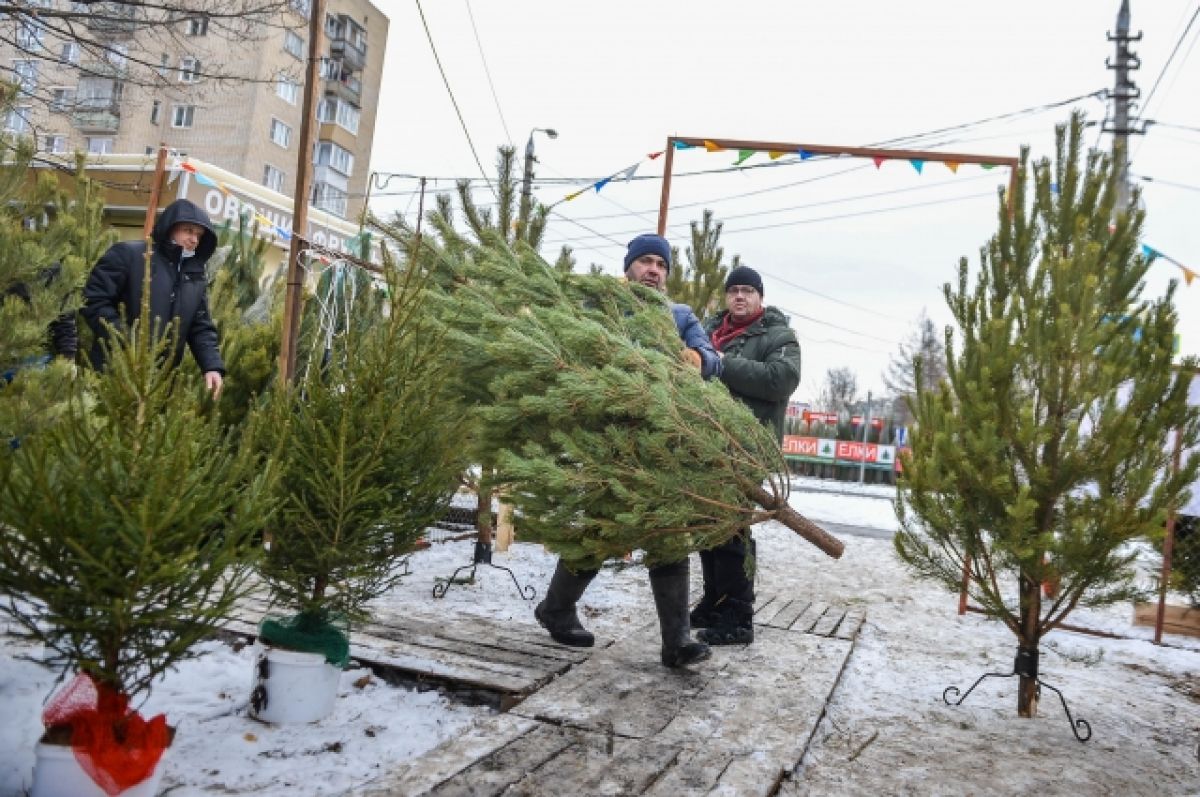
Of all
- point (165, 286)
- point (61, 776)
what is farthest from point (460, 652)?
point (165, 286)

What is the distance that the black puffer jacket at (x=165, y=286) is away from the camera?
3.97 meters

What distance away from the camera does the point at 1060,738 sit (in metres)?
3.42

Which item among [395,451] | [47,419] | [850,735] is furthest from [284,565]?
[850,735]

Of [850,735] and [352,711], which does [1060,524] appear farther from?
[352,711]

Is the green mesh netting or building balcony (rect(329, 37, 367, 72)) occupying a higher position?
building balcony (rect(329, 37, 367, 72))

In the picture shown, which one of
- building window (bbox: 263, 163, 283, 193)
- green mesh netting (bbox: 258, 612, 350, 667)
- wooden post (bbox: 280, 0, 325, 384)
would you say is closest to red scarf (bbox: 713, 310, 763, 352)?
wooden post (bbox: 280, 0, 325, 384)

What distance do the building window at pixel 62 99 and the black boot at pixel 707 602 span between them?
5.66 m

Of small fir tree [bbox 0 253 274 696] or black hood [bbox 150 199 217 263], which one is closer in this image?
small fir tree [bbox 0 253 274 696]

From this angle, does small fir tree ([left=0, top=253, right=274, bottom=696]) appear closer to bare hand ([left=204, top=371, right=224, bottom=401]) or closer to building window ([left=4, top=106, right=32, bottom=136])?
building window ([left=4, top=106, right=32, bottom=136])

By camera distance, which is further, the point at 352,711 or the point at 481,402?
the point at 481,402

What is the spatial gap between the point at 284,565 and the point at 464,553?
3.44 meters

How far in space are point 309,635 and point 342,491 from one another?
1.74ft

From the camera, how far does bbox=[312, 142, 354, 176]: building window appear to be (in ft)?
125

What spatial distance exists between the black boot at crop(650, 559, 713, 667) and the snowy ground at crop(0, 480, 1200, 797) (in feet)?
0.69
